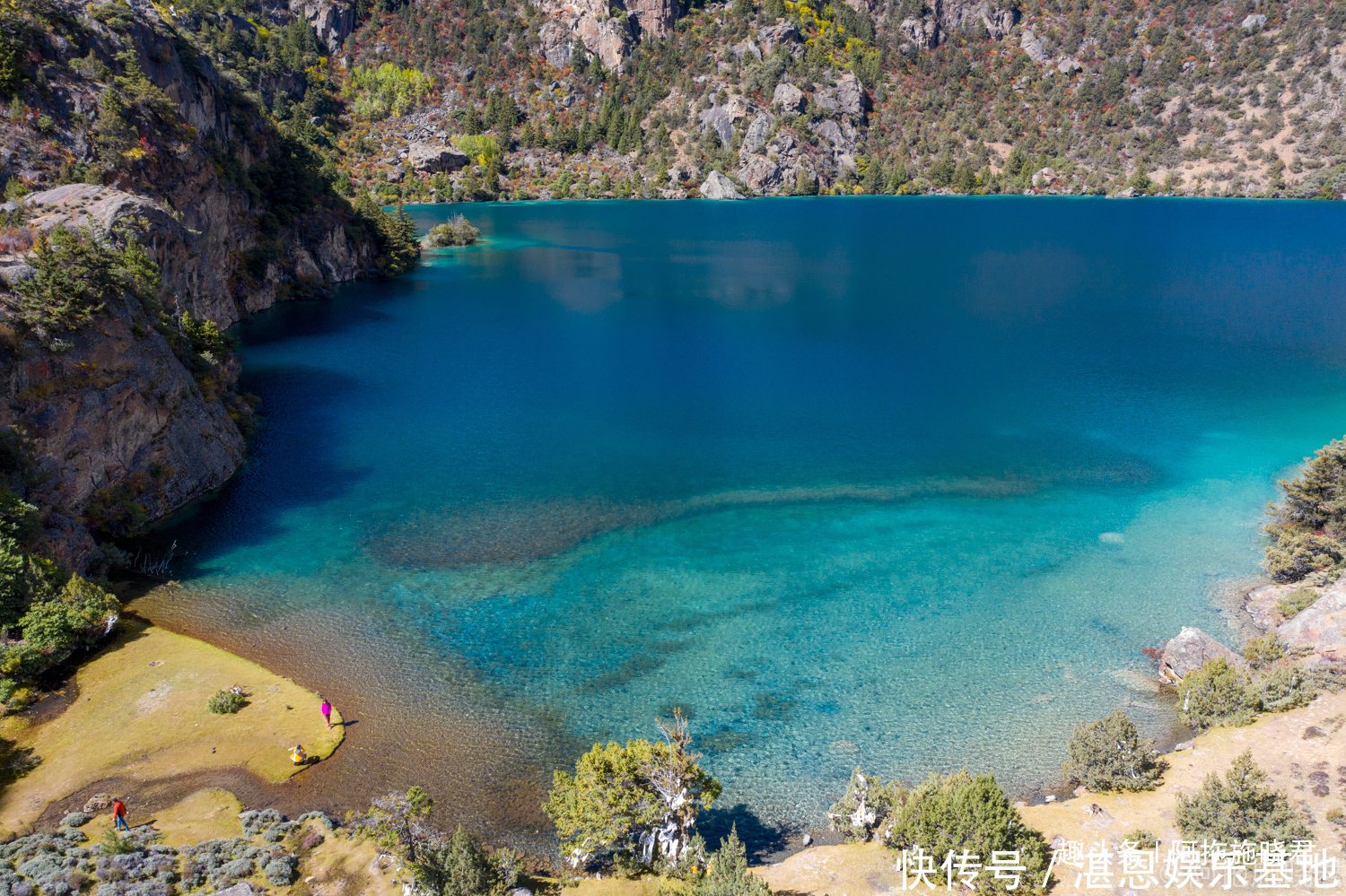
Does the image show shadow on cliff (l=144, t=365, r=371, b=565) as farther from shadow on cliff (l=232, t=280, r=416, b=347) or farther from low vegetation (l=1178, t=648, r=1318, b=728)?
low vegetation (l=1178, t=648, r=1318, b=728)

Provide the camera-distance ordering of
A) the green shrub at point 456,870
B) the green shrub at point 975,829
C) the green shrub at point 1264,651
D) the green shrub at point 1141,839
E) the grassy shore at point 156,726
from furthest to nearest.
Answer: the green shrub at point 1264,651
the grassy shore at point 156,726
the green shrub at point 1141,839
the green shrub at point 975,829
the green shrub at point 456,870

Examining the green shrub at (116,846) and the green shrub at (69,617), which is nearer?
the green shrub at (116,846)

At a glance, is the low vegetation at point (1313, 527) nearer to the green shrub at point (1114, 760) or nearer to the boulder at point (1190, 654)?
the boulder at point (1190, 654)

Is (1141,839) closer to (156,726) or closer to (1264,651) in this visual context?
(1264,651)

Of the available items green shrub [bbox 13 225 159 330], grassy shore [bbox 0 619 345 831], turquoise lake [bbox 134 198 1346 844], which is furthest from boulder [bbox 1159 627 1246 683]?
green shrub [bbox 13 225 159 330]

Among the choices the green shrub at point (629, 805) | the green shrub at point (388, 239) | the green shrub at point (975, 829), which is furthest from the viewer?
the green shrub at point (388, 239)

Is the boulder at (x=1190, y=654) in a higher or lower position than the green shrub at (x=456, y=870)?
lower

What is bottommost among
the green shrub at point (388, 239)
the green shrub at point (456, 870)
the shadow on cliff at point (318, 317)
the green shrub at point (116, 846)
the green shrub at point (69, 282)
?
the green shrub at point (116, 846)

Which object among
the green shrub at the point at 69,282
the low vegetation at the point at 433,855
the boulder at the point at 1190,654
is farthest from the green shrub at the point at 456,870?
the green shrub at the point at 69,282

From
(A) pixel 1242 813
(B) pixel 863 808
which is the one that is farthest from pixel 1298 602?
(B) pixel 863 808
